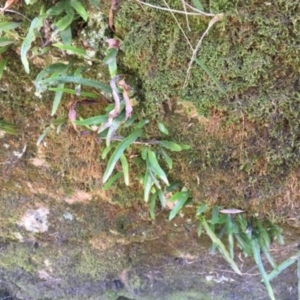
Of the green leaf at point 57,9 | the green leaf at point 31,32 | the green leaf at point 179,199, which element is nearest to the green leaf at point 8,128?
the green leaf at point 31,32

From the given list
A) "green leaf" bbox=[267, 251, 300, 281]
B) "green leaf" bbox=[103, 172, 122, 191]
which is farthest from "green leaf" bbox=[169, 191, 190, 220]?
"green leaf" bbox=[267, 251, 300, 281]

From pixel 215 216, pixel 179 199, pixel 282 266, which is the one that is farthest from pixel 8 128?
pixel 282 266

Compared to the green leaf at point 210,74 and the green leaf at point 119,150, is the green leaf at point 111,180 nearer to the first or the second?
the green leaf at point 119,150

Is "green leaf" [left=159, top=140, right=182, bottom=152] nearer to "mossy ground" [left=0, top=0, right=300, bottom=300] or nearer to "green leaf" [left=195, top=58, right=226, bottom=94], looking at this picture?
"mossy ground" [left=0, top=0, right=300, bottom=300]

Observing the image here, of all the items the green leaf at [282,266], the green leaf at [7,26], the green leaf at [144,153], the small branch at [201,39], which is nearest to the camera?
the small branch at [201,39]

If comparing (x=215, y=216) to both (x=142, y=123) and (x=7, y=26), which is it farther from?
(x=7, y=26)
